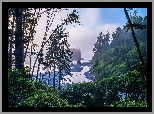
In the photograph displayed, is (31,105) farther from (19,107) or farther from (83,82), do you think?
(83,82)

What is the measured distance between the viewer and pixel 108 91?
10.4 meters

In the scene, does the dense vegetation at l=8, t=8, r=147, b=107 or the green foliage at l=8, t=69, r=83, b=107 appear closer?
the green foliage at l=8, t=69, r=83, b=107

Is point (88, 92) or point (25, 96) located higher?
point (25, 96)

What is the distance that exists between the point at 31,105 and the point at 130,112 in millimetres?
2349

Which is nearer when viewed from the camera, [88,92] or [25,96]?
[25,96]

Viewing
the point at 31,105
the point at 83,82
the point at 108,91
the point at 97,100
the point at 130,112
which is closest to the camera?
the point at 130,112

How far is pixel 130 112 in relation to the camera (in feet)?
18.8

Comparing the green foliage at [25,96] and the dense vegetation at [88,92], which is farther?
the dense vegetation at [88,92]

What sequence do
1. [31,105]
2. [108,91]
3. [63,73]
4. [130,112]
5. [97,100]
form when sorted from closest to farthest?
[130,112] < [31,105] < [97,100] < [108,91] < [63,73]
